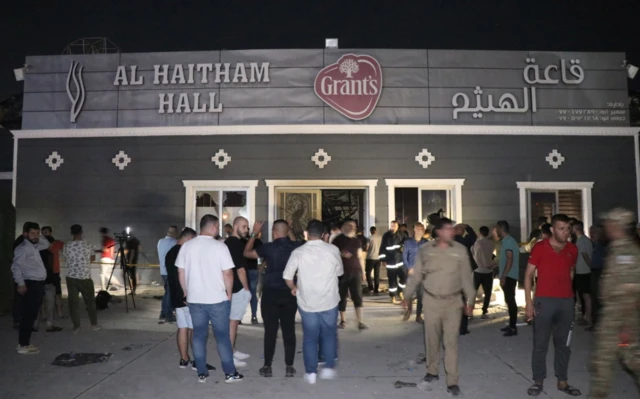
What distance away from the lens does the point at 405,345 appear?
796cm

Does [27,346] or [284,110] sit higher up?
[284,110]

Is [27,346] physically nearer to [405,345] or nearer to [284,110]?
[405,345]

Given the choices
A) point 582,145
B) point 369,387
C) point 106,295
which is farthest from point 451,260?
point 582,145

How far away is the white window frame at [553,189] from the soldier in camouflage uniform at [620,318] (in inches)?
400

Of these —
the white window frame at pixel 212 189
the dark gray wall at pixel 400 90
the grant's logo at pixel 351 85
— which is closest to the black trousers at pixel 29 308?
the white window frame at pixel 212 189

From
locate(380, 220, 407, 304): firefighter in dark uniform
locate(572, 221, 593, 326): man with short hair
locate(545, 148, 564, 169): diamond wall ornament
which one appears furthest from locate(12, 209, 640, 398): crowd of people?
locate(545, 148, 564, 169): diamond wall ornament

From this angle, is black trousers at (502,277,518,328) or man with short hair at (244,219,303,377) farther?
black trousers at (502,277,518,328)

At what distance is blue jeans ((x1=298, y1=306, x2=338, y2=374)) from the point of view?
240 inches

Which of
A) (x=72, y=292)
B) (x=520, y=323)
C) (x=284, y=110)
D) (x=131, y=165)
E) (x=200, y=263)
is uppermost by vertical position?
(x=284, y=110)

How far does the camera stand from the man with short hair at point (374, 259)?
13.5 m

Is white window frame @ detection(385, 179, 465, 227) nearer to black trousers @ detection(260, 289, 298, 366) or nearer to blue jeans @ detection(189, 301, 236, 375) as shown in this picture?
black trousers @ detection(260, 289, 298, 366)

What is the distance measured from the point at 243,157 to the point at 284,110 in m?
1.70

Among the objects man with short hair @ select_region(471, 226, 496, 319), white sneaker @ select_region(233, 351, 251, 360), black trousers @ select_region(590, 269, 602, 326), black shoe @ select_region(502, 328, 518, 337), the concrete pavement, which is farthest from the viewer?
man with short hair @ select_region(471, 226, 496, 319)

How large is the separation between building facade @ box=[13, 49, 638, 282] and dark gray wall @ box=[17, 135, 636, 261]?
0.04 m
